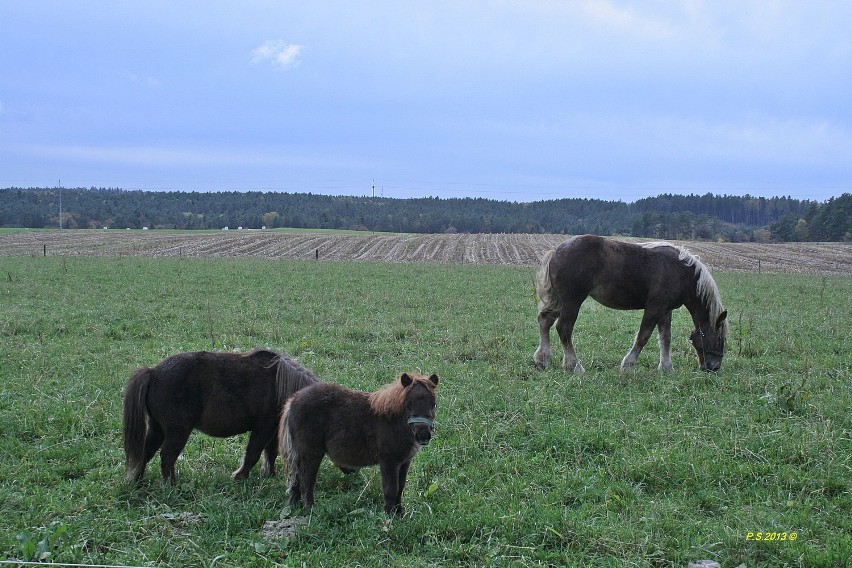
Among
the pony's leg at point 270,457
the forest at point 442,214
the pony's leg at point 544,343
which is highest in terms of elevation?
the forest at point 442,214

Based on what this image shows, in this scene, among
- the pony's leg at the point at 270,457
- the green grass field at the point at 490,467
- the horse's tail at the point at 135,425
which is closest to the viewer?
the green grass field at the point at 490,467

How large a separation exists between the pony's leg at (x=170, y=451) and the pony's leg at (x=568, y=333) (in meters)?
6.10

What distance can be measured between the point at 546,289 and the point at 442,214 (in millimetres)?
104516

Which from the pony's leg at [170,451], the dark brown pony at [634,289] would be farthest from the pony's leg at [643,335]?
the pony's leg at [170,451]

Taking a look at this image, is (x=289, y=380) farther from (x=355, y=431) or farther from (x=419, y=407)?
(x=419, y=407)

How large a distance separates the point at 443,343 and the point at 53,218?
10503cm

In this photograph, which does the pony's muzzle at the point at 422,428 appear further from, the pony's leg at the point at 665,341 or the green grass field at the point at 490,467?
the pony's leg at the point at 665,341

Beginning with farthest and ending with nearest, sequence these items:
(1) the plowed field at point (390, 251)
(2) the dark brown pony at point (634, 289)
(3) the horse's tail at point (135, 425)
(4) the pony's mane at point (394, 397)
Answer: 1. (1) the plowed field at point (390, 251)
2. (2) the dark brown pony at point (634, 289)
3. (3) the horse's tail at point (135, 425)
4. (4) the pony's mane at point (394, 397)

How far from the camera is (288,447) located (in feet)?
17.0

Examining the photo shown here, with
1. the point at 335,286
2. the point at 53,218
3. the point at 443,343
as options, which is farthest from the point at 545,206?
the point at 443,343

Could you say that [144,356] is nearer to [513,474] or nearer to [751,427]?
[513,474]

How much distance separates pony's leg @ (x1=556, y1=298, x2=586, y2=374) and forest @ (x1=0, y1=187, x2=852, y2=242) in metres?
79.1

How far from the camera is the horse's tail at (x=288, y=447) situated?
5.17 meters

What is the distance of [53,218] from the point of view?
317ft
